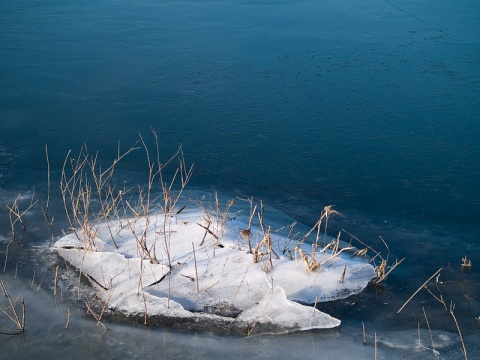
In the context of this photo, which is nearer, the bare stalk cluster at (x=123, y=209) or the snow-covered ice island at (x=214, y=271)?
the snow-covered ice island at (x=214, y=271)

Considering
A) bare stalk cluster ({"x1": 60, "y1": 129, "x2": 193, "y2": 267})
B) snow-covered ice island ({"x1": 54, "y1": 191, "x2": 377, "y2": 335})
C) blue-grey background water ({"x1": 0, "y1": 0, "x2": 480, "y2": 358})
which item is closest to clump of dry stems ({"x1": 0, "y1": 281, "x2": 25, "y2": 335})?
blue-grey background water ({"x1": 0, "y1": 0, "x2": 480, "y2": 358})

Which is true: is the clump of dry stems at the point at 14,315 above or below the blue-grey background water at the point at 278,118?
below

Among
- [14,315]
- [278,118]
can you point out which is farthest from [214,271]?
[278,118]

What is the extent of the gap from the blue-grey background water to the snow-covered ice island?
116 mm

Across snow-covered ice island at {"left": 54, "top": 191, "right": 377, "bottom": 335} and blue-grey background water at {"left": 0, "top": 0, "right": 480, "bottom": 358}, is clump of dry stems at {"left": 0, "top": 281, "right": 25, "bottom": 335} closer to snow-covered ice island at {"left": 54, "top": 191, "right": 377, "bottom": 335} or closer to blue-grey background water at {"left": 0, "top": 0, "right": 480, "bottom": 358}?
blue-grey background water at {"left": 0, "top": 0, "right": 480, "bottom": 358}

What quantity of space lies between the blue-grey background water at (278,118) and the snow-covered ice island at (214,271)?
116 millimetres

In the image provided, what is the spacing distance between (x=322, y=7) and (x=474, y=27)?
2.03 metres

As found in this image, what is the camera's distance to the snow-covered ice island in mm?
3039

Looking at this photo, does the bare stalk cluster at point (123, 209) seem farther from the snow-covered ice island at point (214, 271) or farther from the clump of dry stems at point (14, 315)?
the clump of dry stems at point (14, 315)

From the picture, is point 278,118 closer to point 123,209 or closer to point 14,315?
point 123,209

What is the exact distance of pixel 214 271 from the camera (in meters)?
3.33

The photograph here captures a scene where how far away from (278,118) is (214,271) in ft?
7.83

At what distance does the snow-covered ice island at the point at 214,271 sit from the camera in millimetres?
3039

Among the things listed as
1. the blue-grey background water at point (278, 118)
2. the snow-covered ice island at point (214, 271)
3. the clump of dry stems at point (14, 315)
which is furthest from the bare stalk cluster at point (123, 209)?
the clump of dry stems at point (14, 315)
